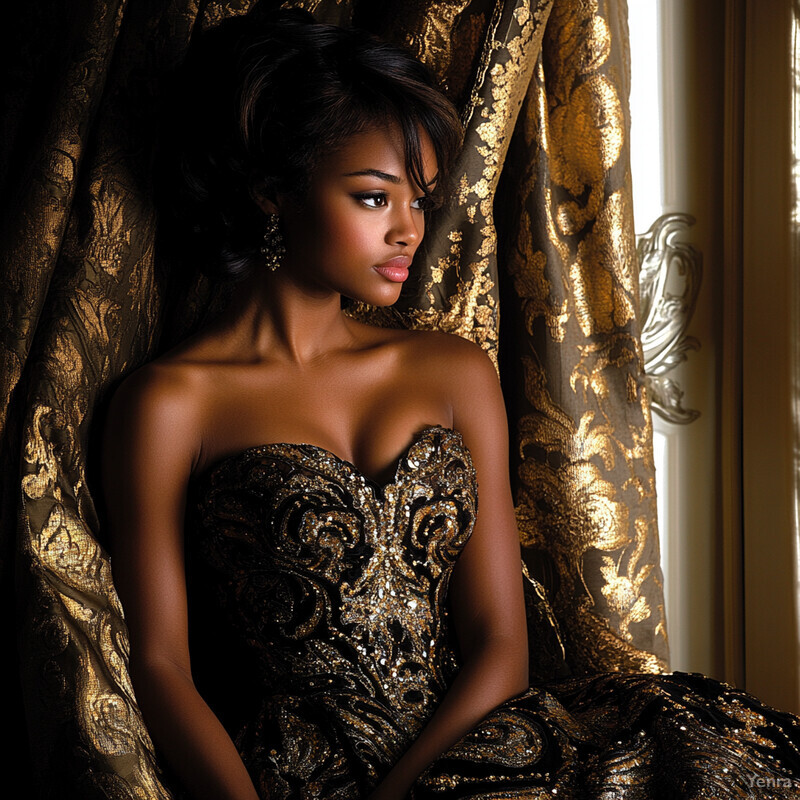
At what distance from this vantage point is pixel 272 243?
1.39m

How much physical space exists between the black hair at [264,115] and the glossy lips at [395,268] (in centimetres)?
12

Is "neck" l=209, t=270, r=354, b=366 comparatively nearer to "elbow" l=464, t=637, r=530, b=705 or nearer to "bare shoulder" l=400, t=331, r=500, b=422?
"bare shoulder" l=400, t=331, r=500, b=422

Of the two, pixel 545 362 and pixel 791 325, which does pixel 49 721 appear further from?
pixel 791 325

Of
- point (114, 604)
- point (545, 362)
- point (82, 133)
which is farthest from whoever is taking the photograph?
point (545, 362)

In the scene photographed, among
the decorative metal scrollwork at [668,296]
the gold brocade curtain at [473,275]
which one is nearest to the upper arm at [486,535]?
the gold brocade curtain at [473,275]

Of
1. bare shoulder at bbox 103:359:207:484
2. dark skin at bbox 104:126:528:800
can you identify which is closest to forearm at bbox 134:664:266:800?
dark skin at bbox 104:126:528:800

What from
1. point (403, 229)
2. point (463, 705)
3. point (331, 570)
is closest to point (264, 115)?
point (403, 229)

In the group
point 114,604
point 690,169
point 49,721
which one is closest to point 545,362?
point 690,169

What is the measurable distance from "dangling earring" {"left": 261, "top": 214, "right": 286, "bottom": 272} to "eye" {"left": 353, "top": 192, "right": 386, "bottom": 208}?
0.14 metres

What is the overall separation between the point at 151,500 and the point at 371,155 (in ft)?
1.89

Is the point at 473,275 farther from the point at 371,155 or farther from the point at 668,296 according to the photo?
the point at 668,296

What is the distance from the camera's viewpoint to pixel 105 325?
4.39 ft

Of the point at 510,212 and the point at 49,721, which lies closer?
the point at 49,721

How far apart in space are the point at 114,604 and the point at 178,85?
2.48 ft
